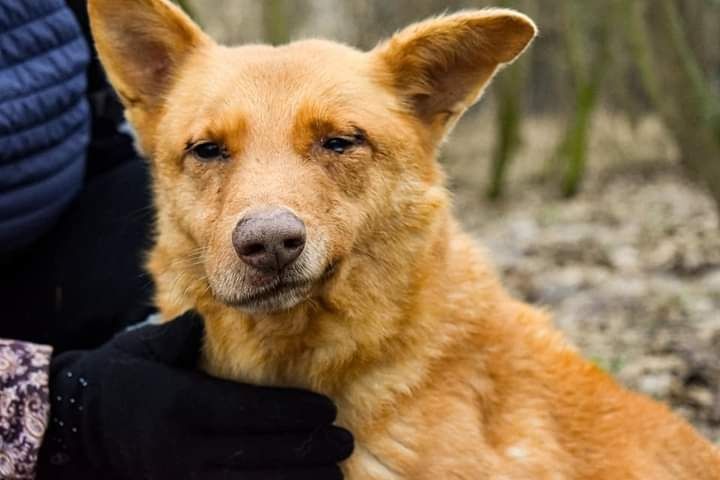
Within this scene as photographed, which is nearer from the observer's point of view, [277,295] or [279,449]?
[277,295]

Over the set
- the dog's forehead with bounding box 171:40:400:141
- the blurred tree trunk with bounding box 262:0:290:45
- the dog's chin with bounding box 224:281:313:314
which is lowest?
the blurred tree trunk with bounding box 262:0:290:45

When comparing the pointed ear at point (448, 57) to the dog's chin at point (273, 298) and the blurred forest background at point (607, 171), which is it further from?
the dog's chin at point (273, 298)

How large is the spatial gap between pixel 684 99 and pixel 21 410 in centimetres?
530

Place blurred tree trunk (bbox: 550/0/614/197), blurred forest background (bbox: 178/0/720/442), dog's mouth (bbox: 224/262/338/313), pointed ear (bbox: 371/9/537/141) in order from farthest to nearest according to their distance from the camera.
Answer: blurred tree trunk (bbox: 550/0/614/197)
blurred forest background (bbox: 178/0/720/442)
pointed ear (bbox: 371/9/537/141)
dog's mouth (bbox: 224/262/338/313)

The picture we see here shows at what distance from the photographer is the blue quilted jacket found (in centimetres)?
341

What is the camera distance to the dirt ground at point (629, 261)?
18.4ft

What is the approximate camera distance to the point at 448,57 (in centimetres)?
331

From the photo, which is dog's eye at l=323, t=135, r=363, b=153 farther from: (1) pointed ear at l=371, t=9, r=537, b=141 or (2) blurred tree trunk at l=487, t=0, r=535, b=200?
(2) blurred tree trunk at l=487, t=0, r=535, b=200

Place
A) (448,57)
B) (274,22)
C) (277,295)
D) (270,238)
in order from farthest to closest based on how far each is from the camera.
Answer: (274,22) → (448,57) → (277,295) → (270,238)

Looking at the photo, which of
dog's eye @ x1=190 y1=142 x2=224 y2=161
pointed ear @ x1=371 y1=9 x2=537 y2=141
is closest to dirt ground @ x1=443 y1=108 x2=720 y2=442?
pointed ear @ x1=371 y1=9 x2=537 y2=141

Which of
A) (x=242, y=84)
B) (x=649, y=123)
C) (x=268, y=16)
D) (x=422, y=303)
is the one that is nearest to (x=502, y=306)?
(x=422, y=303)

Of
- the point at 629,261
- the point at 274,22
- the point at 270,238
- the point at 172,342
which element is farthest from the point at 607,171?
the point at 270,238

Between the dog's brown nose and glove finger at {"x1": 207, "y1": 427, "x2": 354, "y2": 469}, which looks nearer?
the dog's brown nose

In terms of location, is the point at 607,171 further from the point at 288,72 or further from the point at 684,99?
the point at 288,72
